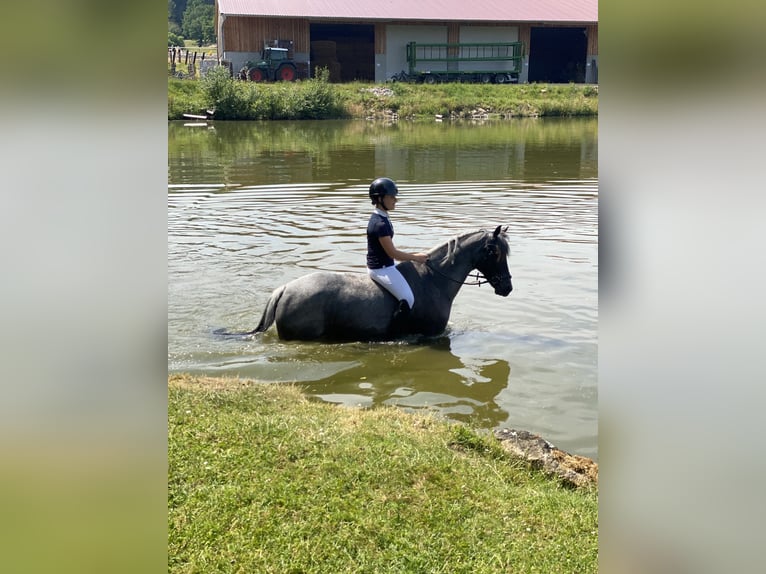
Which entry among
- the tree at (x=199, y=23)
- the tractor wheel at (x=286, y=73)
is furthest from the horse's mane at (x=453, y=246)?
the tree at (x=199, y=23)

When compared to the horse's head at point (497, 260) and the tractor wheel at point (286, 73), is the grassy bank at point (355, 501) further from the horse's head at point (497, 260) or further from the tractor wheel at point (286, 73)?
the tractor wheel at point (286, 73)

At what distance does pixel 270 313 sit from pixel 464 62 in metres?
47.1

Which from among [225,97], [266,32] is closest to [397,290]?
[225,97]

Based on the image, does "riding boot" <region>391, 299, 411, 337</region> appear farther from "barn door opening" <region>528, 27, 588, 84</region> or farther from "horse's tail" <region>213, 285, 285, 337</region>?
"barn door opening" <region>528, 27, 588, 84</region>

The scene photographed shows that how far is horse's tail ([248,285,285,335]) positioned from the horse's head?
2.58 m

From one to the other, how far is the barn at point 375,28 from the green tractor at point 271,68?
120 cm

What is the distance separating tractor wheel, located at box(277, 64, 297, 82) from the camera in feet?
159

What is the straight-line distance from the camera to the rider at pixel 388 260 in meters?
8.84

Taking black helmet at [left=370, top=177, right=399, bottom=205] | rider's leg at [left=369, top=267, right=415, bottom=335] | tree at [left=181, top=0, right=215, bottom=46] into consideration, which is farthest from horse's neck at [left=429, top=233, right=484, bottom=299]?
tree at [left=181, top=0, right=215, bottom=46]

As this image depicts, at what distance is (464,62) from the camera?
53.0m

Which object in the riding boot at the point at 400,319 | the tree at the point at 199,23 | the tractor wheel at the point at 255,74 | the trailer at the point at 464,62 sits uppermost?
the tree at the point at 199,23
